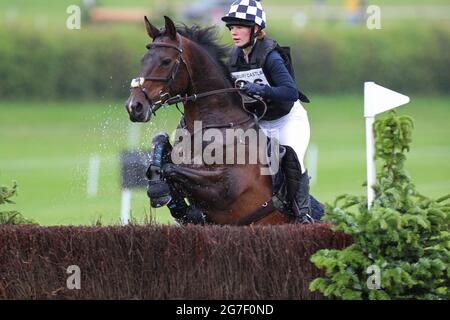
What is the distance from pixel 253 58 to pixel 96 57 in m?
24.7

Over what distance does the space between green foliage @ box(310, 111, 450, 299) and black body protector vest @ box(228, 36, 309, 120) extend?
1.65m

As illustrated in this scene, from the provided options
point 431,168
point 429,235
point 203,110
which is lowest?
point 429,235

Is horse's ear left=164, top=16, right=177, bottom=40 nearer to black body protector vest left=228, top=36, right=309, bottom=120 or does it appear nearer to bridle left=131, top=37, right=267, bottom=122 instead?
bridle left=131, top=37, right=267, bottom=122

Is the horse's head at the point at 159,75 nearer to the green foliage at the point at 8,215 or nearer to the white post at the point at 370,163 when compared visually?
the green foliage at the point at 8,215

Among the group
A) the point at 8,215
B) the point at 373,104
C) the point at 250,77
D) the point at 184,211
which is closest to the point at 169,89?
the point at 250,77

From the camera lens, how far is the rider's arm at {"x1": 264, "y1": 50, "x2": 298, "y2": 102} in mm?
8031

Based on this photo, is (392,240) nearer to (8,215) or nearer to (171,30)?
(171,30)

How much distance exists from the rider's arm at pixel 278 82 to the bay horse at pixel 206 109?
0.27 meters

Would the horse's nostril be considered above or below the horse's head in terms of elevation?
below

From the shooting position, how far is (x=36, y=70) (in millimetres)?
32500

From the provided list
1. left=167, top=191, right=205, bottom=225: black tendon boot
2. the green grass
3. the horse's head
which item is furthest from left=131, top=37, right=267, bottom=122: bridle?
the green grass

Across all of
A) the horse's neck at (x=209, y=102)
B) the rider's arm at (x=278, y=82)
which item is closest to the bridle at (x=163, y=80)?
the horse's neck at (x=209, y=102)

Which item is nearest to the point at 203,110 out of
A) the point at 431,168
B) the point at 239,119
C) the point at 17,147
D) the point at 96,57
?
the point at 239,119
